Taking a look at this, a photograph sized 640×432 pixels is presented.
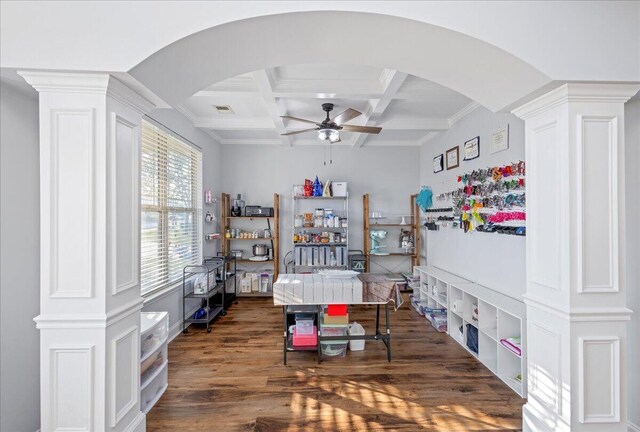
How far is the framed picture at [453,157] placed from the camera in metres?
4.18

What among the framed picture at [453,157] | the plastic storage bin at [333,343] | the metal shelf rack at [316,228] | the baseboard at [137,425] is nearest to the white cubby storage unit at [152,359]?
the baseboard at [137,425]

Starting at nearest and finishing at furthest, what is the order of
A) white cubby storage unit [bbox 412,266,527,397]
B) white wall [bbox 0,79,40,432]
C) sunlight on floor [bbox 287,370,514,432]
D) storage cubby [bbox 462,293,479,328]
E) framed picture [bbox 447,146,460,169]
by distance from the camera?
1. white wall [bbox 0,79,40,432]
2. sunlight on floor [bbox 287,370,514,432]
3. white cubby storage unit [bbox 412,266,527,397]
4. storage cubby [bbox 462,293,479,328]
5. framed picture [bbox 447,146,460,169]

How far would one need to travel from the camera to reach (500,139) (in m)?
3.21

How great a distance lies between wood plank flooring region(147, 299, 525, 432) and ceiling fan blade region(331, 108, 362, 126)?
2.48m

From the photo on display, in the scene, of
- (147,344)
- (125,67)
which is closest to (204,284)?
(147,344)

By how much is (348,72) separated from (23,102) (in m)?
2.44

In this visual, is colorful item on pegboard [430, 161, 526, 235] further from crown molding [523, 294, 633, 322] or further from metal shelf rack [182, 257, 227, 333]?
metal shelf rack [182, 257, 227, 333]

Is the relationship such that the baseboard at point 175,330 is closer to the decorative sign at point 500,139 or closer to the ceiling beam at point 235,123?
the ceiling beam at point 235,123

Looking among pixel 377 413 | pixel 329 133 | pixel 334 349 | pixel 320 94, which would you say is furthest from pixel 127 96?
pixel 334 349

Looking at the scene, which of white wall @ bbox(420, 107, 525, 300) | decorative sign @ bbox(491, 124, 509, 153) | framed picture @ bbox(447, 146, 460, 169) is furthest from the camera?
framed picture @ bbox(447, 146, 460, 169)

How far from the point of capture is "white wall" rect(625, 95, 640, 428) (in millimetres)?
1890

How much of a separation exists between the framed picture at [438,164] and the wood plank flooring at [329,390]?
2.47m

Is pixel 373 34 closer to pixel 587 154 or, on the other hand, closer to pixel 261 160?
pixel 587 154

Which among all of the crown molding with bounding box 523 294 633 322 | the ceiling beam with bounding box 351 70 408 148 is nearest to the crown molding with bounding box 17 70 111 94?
the ceiling beam with bounding box 351 70 408 148
